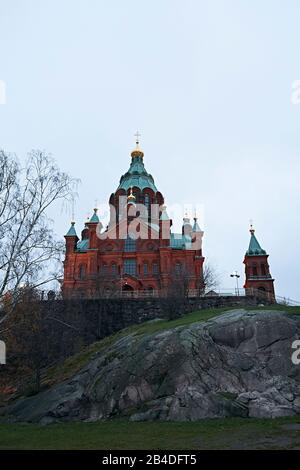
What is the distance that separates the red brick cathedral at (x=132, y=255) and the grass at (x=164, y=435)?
2559 cm

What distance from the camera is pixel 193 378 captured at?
16859 millimetres

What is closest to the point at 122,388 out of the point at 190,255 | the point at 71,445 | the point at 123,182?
the point at 71,445

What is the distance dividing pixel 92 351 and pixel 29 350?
14.8 feet

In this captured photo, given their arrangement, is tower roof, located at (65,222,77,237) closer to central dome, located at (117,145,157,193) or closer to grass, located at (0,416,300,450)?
central dome, located at (117,145,157,193)

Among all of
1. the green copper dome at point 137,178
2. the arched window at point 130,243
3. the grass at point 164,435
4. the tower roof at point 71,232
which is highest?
the green copper dome at point 137,178

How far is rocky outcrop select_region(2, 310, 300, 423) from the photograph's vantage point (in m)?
15.7

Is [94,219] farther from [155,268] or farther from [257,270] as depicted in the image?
[257,270]

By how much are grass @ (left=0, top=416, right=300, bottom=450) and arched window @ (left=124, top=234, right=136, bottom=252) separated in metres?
31.7

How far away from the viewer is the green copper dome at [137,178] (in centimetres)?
5686

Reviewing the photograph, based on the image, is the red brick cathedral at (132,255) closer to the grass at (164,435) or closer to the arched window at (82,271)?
the arched window at (82,271)

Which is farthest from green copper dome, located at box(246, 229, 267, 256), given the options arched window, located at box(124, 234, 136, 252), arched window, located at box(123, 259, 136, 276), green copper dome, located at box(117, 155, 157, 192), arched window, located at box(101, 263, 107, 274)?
arched window, located at box(101, 263, 107, 274)

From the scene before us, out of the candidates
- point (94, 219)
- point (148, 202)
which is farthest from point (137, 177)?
point (94, 219)

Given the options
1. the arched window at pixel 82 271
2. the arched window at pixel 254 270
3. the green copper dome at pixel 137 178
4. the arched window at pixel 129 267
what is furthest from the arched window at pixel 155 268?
the green copper dome at pixel 137 178
